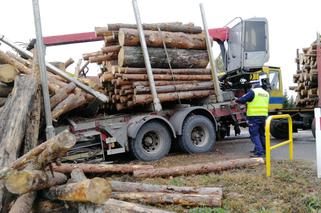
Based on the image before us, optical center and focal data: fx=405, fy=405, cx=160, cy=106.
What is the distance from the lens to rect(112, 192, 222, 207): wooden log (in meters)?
5.46

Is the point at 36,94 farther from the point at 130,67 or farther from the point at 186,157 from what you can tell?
the point at 186,157

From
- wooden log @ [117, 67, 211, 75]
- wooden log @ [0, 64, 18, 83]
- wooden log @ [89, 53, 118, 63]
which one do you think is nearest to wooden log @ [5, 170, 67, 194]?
wooden log @ [0, 64, 18, 83]

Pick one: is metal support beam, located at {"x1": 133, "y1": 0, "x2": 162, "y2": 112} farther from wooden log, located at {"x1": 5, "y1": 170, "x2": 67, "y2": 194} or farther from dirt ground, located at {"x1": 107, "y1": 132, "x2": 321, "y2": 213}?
wooden log, located at {"x1": 5, "y1": 170, "x2": 67, "y2": 194}

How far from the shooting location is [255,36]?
12.4 m

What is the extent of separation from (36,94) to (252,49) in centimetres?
701

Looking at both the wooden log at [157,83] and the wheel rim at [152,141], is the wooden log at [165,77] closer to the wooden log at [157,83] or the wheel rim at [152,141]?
the wooden log at [157,83]

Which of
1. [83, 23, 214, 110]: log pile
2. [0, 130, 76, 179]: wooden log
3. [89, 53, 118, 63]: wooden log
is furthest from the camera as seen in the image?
[89, 53, 118, 63]: wooden log

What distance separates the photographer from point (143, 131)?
9.46m

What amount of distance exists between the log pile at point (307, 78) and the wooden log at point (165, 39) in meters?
4.06

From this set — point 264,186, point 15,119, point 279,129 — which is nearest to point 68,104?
point 15,119

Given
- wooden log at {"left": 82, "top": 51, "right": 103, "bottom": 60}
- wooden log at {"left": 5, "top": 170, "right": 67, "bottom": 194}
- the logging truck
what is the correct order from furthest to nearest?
wooden log at {"left": 82, "top": 51, "right": 103, "bottom": 60} < the logging truck < wooden log at {"left": 5, "top": 170, "right": 67, "bottom": 194}

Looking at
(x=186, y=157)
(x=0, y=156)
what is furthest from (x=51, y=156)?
(x=186, y=157)

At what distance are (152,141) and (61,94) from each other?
249cm

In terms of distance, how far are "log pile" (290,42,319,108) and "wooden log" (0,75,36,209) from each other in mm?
8943
